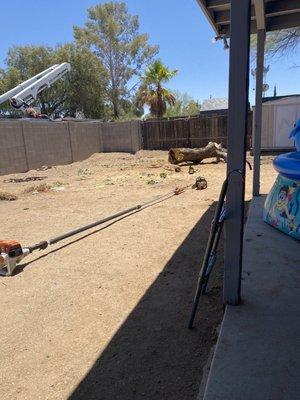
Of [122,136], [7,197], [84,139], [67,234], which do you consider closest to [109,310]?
Result: [67,234]

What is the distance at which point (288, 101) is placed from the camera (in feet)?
51.2

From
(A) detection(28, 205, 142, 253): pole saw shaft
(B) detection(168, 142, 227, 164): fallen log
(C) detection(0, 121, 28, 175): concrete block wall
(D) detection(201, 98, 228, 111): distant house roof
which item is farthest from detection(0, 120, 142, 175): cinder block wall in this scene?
(D) detection(201, 98, 228, 111): distant house roof

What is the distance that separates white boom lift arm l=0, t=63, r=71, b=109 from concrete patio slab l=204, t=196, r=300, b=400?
18137 mm

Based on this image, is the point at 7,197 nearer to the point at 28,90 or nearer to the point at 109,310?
the point at 109,310

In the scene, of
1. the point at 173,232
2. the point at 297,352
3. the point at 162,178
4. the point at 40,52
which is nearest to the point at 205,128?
the point at 162,178

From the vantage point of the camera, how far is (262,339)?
2248 millimetres

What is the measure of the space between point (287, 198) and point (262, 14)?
2.69 meters

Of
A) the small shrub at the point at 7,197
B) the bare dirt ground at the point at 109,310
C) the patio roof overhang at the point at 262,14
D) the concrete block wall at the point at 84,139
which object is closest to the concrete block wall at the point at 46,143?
the concrete block wall at the point at 84,139

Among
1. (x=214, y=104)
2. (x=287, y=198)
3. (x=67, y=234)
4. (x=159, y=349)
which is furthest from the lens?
(x=214, y=104)

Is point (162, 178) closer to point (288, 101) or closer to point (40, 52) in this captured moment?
point (288, 101)

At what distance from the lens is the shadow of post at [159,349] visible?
2.18 metres

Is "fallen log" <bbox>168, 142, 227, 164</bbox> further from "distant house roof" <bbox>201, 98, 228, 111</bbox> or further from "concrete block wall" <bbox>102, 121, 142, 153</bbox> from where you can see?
"distant house roof" <bbox>201, 98, 228, 111</bbox>

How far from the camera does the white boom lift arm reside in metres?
19.0

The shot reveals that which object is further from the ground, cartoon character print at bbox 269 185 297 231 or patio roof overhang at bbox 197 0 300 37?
patio roof overhang at bbox 197 0 300 37
